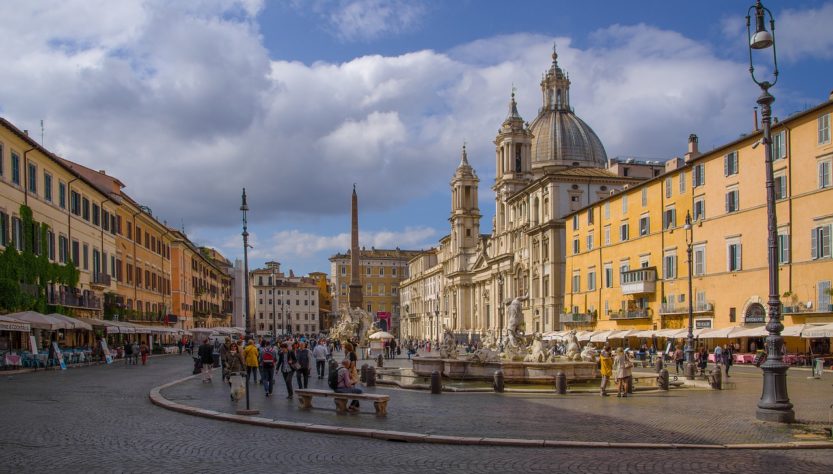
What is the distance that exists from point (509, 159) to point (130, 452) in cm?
8230

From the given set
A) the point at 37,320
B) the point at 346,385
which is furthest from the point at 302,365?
the point at 37,320

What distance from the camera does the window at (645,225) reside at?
55.2 meters

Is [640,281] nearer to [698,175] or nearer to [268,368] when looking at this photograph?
[698,175]

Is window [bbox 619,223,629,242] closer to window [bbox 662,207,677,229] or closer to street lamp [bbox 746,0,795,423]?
window [bbox 662,207,677,229]

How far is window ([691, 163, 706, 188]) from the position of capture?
48.0 meters

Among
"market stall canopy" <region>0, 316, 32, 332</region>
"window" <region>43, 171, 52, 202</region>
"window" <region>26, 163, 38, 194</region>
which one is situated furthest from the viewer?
"window" <region>43, 171, 52, 202</region>

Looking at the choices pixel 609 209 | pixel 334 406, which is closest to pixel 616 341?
pixel 609 209

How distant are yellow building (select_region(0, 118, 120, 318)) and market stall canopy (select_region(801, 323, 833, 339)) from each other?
115 ft

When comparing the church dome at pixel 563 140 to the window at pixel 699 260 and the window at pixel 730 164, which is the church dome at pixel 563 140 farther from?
the window at pixel 730 164

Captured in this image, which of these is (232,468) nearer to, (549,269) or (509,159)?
(549,269)

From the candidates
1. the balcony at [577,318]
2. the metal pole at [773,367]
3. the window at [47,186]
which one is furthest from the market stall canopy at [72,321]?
the balcony at [577,318]

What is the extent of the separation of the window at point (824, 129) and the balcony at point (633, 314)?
19405 mm

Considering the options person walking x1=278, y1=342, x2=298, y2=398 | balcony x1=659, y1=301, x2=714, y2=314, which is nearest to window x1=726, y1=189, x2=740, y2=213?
balcony x1=659, y1=301, x2=714, y2=314

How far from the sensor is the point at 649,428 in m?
15.7
